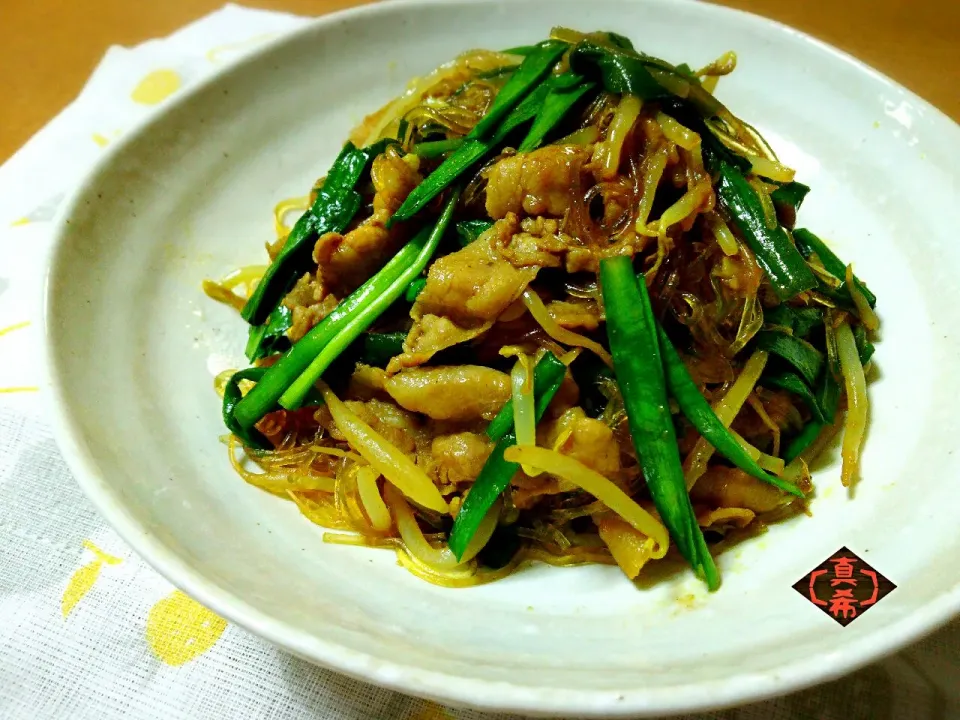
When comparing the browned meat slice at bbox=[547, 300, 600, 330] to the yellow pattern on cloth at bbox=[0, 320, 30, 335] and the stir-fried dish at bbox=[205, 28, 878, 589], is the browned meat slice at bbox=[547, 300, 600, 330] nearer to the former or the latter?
the stir-fried dish at bbox=[205, 28, 878, 589]

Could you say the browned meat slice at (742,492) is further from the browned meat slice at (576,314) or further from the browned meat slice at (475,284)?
the browned meat slice at (475,284)

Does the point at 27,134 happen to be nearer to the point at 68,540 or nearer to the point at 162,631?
the point at 68,540

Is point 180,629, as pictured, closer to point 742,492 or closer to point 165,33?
point 742,492

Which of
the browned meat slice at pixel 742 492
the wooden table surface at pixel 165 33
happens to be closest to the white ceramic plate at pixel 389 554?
the browned meat slice at pixel 742 492

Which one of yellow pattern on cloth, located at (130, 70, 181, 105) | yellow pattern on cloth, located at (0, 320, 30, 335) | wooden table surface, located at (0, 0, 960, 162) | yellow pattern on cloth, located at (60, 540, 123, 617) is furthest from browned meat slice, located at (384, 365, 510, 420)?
wooden table surface, located at (0, 0, 960, 162)

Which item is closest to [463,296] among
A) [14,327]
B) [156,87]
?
[14,327]

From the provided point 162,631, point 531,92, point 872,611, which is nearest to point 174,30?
point 531,92

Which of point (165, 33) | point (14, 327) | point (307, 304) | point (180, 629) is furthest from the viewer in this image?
point (165, 33)
